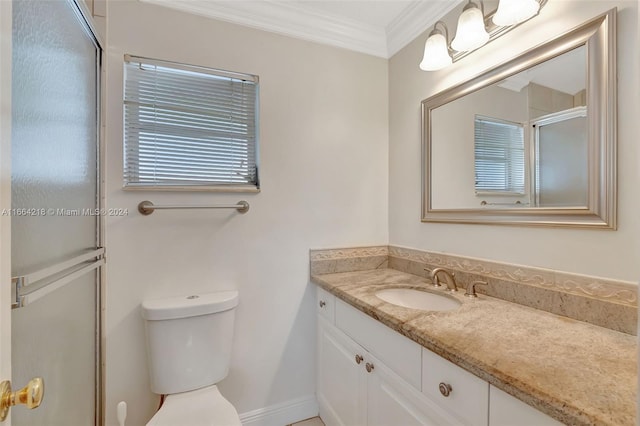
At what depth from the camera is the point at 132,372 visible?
142 cm

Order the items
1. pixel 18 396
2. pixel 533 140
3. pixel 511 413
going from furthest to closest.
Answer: pixel 533 140, pixel 511 413, pixel 18 396

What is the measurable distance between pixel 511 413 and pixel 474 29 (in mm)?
1414

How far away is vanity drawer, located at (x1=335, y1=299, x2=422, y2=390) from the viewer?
992 mm

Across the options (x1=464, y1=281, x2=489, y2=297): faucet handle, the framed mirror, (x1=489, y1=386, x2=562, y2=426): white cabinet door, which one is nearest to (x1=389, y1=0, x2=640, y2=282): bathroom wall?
the framed mirror

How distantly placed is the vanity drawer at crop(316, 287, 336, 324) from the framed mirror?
2.38ft

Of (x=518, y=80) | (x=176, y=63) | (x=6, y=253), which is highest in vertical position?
(x=176, y=63)

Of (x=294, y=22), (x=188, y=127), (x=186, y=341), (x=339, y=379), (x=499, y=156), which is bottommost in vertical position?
(x=339, y=379)

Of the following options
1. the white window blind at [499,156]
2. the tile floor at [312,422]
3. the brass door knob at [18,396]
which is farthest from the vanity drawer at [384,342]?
the brass door knob at [18,396]

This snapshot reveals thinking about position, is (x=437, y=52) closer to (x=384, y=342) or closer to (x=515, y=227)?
(x=515, y=227)

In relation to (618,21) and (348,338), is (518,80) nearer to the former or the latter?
(618,21)

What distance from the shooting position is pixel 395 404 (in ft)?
3.53

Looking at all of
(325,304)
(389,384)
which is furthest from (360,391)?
(325,304)

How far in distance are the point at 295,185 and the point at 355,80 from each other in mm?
807

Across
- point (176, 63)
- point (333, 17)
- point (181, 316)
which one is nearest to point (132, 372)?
point (181, 316)
